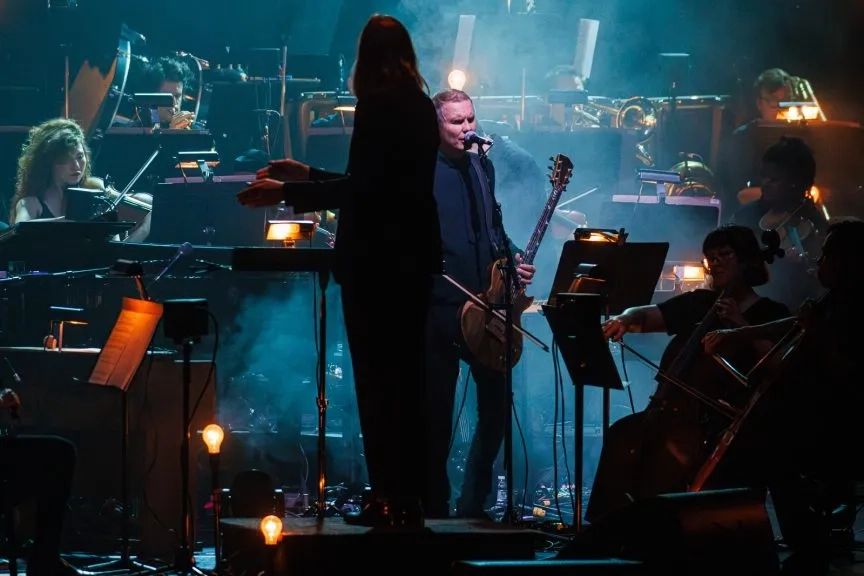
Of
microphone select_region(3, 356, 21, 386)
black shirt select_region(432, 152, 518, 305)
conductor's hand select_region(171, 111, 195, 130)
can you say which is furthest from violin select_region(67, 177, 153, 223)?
black shirt select_region(432, 152, 518, 305)

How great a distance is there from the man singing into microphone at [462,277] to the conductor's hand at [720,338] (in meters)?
1.12

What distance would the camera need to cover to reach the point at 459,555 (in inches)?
176

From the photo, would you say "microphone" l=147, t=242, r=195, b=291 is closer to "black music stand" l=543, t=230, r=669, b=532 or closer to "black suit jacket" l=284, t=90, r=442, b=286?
"black music stand" l=543, t=230, r=669, b=532

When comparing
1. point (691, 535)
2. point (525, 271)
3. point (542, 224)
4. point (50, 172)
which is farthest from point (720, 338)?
point (50, 172)

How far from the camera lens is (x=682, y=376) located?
19.2ft

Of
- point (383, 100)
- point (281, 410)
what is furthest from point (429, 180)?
point (281, 410)

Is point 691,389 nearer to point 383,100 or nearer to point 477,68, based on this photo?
point 383,100

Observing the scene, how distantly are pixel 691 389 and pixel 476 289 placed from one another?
1319 millimetres

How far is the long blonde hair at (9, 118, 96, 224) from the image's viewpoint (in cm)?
923

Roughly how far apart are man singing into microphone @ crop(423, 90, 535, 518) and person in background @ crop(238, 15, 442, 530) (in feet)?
6.06

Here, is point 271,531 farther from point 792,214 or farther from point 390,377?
point 792,214

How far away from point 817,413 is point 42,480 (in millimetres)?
3587

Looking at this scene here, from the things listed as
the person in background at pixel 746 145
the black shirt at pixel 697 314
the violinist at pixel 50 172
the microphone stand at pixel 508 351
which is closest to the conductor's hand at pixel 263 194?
the microphone stand at pixel 508 351

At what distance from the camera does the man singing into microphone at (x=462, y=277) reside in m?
6.35
